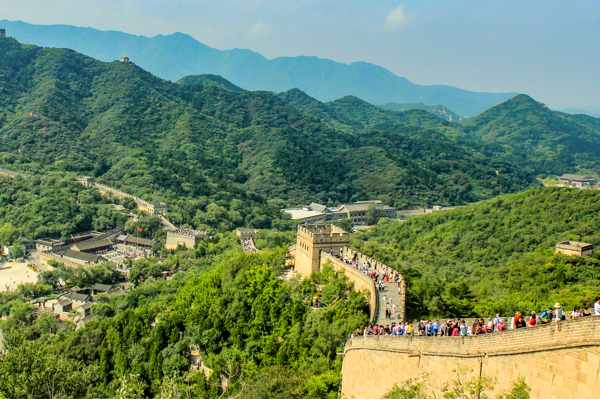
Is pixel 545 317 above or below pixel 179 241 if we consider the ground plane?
above

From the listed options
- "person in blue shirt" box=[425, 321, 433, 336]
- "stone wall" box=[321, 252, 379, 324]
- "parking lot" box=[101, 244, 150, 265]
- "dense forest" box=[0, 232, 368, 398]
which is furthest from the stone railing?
"parking lot" box=[101, 244, 150, 265]

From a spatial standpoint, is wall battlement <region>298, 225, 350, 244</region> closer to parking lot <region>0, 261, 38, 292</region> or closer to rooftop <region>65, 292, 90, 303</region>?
rooftop <region>65, 292, 90, 303</region>

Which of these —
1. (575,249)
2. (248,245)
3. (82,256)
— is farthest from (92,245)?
(575,249)

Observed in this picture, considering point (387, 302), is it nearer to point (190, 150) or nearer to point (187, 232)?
point (187, 232)

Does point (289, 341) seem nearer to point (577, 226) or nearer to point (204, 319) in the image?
point (204, 319)

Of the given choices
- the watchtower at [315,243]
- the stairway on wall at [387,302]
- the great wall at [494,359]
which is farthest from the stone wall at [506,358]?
the watchtower at [315,243]

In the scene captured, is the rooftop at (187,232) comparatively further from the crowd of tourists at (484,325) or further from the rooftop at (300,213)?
the crowd of tourists at (484,325)
